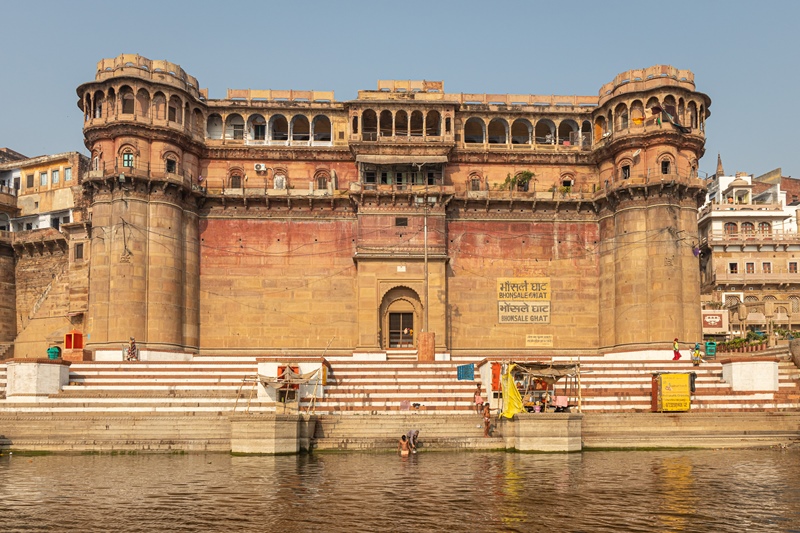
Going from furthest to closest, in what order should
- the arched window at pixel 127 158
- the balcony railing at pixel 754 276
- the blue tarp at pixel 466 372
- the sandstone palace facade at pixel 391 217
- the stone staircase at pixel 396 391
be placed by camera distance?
the balcony railing at pixel 754 276 → the arched window at pixel 127 158 → the sandstone palace facade at pixel 391 217 → the blue tarp at pixel 466 372 → the stone staircase at pixel 396 391

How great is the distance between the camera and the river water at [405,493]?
622 inches

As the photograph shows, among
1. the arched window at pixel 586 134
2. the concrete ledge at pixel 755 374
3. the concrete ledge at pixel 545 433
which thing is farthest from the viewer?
the arched window at pixel 586 134

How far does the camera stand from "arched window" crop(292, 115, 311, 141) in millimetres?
53094

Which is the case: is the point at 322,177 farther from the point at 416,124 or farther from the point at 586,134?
the point at 586,134

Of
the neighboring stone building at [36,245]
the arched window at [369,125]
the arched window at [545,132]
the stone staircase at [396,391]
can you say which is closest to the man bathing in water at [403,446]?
the stone staircase at [396,391]

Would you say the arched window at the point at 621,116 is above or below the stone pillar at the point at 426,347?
above

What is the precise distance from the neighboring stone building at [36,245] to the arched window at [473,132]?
90.3 ft

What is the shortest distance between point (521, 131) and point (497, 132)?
154 centimetres

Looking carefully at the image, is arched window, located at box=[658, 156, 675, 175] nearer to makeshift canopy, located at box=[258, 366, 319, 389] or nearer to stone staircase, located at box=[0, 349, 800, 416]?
stone staircase, located at box=[0, 349, 800, 416]

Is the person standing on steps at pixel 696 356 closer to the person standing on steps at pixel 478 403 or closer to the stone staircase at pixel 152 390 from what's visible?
the person standing on steps at pixel 478 403

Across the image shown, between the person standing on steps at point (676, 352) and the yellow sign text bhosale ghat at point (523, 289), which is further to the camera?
the yellow sign text bhosale ghat at point (523, 289)

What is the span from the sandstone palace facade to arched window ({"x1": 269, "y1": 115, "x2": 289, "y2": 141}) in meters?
0.13

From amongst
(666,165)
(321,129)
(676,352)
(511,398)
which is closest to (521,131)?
(666,165)

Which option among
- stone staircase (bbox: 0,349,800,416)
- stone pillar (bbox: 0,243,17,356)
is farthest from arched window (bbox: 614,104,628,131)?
stone pillar (bbox: 0,243,17,356)
